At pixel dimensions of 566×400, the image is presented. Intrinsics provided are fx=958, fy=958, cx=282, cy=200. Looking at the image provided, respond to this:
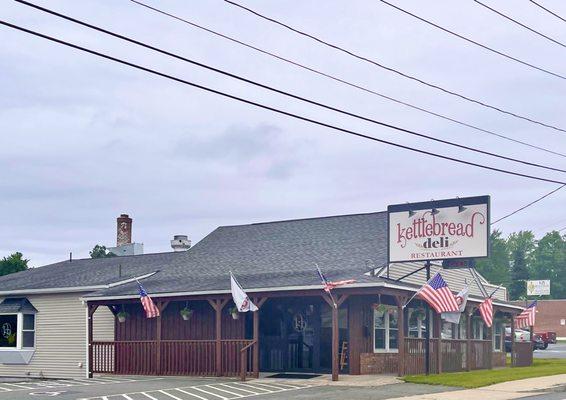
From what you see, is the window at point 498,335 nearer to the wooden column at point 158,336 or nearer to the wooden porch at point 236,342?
the wooden porch at point 236,342

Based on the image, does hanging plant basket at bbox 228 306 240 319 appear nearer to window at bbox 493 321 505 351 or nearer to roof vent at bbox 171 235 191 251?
roof vent at bbox 171 235 191 251

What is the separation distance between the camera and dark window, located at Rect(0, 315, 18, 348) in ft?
132

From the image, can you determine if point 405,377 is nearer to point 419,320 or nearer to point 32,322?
point 419,320

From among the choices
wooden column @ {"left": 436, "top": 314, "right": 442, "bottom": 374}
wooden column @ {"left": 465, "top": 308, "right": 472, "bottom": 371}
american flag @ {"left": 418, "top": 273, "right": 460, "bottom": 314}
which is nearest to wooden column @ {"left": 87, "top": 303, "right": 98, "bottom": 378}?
wooden column @ {"left": 436, "top": 314, "right": 442, "bottom": 374}

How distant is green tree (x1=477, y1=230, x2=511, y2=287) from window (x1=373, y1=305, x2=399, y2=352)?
9074 cm

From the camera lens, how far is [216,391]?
27.0 m

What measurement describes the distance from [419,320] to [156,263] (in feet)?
42.7

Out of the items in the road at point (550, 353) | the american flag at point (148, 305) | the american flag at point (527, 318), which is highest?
the american flag at point (148, 305)

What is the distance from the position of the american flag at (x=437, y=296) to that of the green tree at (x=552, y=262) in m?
115

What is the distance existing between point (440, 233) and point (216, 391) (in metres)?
10.0

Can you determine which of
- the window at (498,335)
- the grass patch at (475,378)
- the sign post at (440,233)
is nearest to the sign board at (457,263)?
the sign post at (440,233)

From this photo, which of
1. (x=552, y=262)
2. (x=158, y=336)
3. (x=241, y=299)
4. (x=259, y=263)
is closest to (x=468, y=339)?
(x=259, y=263)

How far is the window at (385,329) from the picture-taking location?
3266 cm

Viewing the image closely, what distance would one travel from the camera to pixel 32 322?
40.2 m
